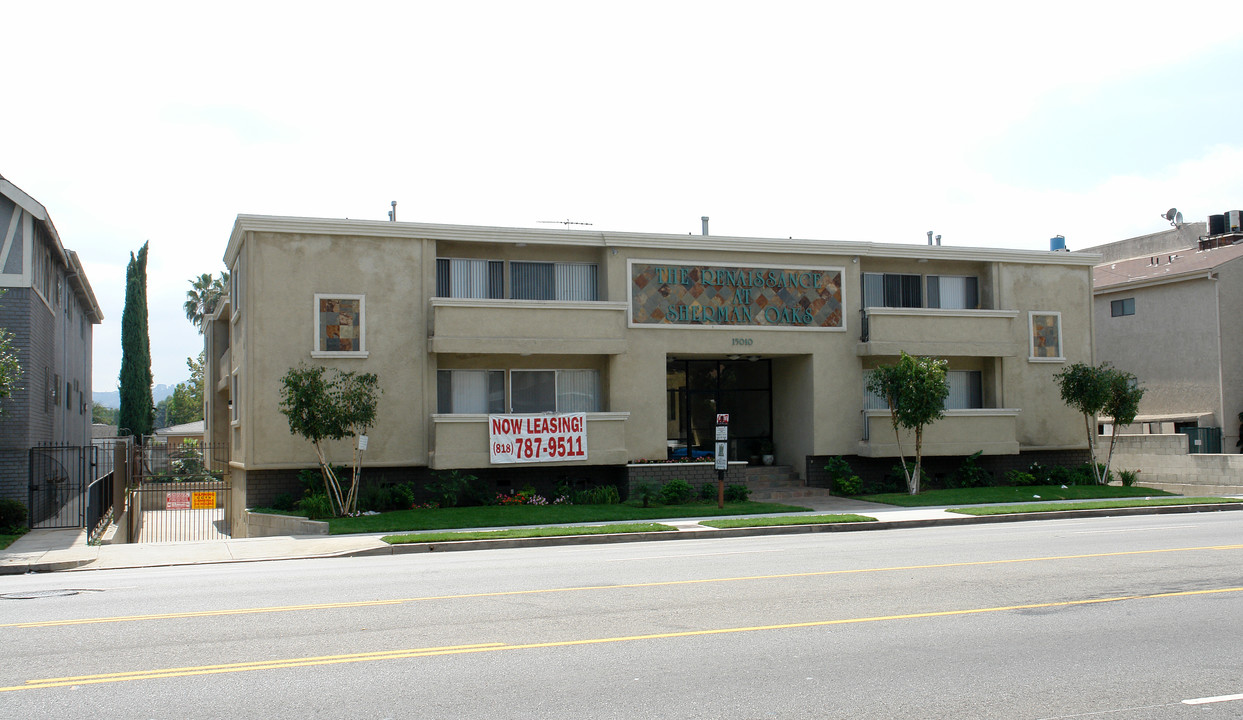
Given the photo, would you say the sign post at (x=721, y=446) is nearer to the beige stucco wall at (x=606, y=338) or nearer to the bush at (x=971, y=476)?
the beige stucco wall at (x=606, y=338)

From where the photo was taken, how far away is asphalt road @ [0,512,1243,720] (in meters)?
6.60

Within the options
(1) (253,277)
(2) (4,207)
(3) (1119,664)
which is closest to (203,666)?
(3) (1119,664)

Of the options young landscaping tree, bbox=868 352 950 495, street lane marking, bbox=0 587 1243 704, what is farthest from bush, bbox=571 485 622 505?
street lane marking, bbox=0 587 1243 704

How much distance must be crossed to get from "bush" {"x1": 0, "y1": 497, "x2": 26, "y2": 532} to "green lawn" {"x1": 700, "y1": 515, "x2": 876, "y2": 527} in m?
14.0

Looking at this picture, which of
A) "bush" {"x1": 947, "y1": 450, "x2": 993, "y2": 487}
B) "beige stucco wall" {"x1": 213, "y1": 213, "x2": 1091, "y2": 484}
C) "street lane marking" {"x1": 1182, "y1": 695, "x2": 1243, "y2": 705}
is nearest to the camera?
"street lane marking" {"x1": 1182, "y1": 695, "x2": 1243, "y2": 705}

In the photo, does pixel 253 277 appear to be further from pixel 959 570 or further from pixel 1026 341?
pixel 1026 341

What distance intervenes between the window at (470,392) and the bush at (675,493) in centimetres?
467

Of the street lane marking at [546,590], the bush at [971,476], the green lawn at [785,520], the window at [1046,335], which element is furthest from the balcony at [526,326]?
the street lane marking at [546,590]

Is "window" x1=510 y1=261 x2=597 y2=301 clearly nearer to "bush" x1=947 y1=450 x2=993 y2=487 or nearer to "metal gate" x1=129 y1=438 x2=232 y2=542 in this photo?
"metal gate" x1=129 y1=438 x2=232 y2=542

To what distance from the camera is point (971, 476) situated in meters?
28.0

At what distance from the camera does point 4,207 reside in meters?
23.1

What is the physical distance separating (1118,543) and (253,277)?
60.3ft

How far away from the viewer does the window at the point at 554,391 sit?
85.3 feet

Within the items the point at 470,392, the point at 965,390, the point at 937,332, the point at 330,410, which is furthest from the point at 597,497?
the point at 965,390
